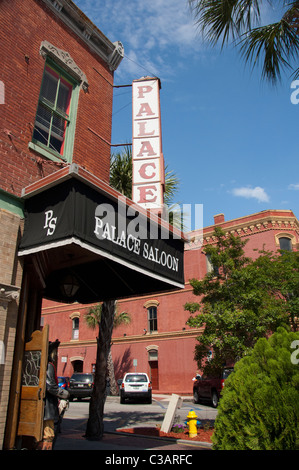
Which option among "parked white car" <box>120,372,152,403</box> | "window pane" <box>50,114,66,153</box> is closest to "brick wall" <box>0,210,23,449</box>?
"window pane" <box>50,114,66,153</box>

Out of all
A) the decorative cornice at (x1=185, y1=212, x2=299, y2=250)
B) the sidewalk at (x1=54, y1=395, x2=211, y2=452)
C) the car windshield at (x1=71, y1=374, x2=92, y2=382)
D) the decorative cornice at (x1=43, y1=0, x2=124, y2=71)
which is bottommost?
the sidewalk at (x1=54, y1=395, x2=211, y2=452)

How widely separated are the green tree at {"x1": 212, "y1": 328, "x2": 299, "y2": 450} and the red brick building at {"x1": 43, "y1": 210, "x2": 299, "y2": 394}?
2189 centimetres

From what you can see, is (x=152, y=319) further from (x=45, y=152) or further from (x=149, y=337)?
(x=45, y=152)

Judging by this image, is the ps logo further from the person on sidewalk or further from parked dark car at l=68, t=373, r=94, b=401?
parked dark car at l=68, t=373, r=94, b=401

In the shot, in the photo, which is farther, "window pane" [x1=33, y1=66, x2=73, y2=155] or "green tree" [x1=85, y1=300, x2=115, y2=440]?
"green tree" [x1=85, y1=300, x2=115, y2=440]

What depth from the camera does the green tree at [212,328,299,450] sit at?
12.3 feet

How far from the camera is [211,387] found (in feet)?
58.7

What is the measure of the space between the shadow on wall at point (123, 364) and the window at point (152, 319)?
291 centimetres

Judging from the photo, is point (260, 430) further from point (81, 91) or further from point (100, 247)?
point (81, 91)

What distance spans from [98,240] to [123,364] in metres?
29.1

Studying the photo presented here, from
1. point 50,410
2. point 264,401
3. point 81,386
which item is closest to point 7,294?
point 50,410

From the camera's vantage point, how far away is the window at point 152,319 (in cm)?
3169

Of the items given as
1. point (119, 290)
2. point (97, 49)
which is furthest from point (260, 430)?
point (97, 49)

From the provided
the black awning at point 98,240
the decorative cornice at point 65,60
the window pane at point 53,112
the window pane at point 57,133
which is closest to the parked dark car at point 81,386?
the black awning at point 98,240
